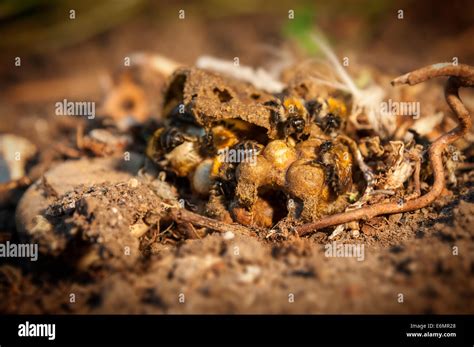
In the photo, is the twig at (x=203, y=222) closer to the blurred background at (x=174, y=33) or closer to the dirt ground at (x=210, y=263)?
the dirt ground at (x=210, y=263)

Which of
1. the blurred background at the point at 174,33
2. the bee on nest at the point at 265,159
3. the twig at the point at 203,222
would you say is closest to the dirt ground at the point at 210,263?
the twig at the point at 203,222

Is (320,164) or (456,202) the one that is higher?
(320,164)

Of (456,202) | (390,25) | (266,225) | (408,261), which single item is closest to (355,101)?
(456,202)

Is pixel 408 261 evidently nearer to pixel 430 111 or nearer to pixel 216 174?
pixel 216 174

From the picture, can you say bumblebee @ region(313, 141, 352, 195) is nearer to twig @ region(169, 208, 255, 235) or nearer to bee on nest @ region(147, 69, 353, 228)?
bee on nest @ region(147, 69, 353, 228)

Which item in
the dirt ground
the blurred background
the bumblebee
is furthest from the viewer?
the blurred background

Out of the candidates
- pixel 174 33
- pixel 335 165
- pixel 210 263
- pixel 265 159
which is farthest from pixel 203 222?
pixel 174 33

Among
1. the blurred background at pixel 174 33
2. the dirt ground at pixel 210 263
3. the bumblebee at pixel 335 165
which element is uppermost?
the blurred background at pixel 174 33

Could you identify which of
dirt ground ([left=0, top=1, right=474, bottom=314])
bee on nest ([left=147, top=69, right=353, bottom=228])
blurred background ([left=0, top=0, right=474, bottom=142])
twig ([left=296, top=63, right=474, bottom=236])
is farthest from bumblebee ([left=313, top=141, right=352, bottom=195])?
blurred background ([left=0, top=0, right=474, bottom=142])
